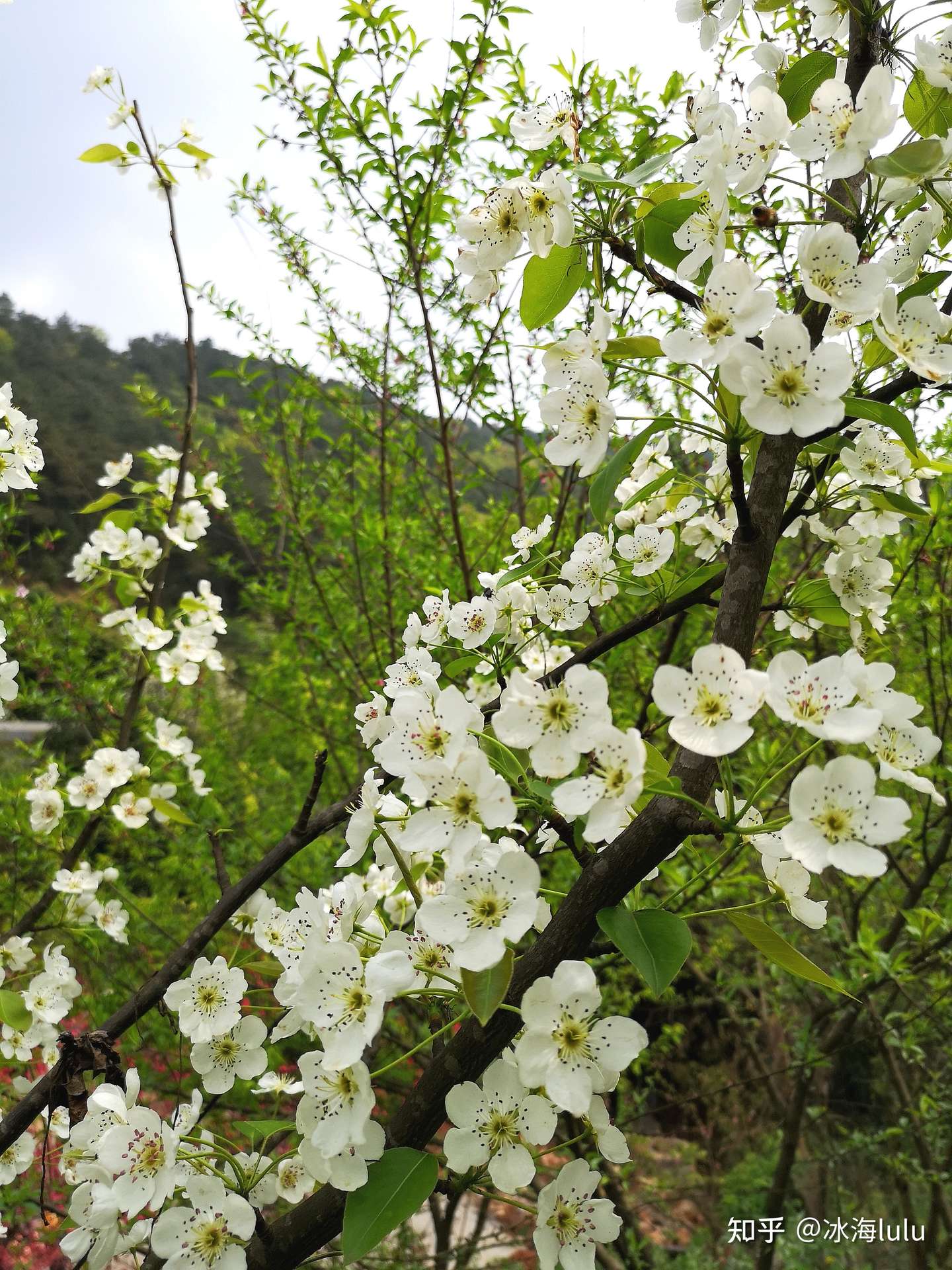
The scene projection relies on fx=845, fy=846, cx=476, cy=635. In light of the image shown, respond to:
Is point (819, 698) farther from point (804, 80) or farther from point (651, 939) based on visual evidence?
point (804, 80)

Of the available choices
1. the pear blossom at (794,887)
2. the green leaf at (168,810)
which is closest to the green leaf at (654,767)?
the pear blossom at (794,887)

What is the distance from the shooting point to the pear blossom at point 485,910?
669 millimetres

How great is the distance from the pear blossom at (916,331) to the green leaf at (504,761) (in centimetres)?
53

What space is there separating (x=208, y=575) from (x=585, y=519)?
33.2ft

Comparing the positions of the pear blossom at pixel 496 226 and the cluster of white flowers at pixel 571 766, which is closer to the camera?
the cluster of white flowers at pixel 571 766

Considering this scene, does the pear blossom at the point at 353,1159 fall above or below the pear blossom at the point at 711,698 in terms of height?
below

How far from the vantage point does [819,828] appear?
2.23 feet

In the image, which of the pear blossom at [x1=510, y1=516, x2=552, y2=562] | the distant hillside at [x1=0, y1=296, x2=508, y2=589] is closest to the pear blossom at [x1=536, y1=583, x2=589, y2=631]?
the pear blossom at [x1=510, y1=516, x2=552, y2=562]

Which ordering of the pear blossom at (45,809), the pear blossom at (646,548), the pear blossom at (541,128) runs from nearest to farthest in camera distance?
1. the pear blossom at (541,128)
2. the pear blossom at (646,548)
3. the pear blossom at (45,809)

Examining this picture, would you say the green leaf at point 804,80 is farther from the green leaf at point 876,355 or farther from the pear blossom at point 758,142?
the green leaf at point 876,355

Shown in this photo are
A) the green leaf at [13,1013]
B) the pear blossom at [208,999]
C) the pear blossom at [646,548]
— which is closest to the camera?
the pear blossom at [208,999]

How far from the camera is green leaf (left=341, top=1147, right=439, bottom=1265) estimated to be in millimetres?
688

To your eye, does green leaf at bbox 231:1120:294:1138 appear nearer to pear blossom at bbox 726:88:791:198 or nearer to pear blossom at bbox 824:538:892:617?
pear blossom at bbox 824:538:892:617

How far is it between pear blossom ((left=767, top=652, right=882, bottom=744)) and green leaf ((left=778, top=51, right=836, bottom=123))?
61 cm
